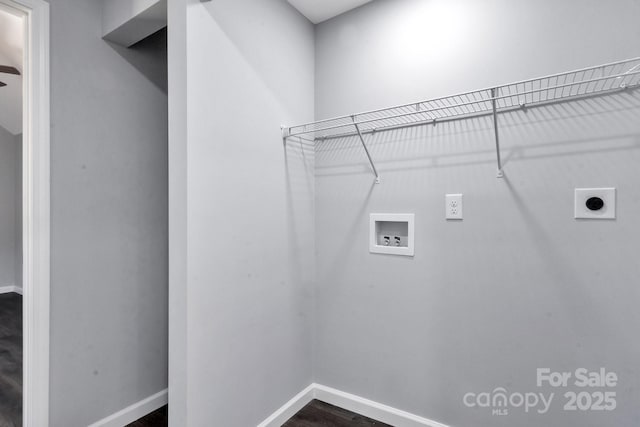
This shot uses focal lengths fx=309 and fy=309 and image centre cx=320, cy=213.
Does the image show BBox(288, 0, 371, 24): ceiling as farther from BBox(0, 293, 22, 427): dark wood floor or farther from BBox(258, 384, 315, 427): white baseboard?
BBox(0, 293, 22, 427): dark wood floor

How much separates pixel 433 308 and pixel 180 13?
172 cm

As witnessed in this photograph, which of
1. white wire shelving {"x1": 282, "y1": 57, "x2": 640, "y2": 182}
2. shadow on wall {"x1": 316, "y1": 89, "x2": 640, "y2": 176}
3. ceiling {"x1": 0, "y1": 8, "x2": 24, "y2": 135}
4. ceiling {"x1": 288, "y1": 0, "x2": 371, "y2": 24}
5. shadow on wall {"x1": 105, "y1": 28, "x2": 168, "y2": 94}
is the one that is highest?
ceiling {"x1": 288, "y1": 0, "x2": 371, "y2": 24}

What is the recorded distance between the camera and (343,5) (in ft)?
5.75

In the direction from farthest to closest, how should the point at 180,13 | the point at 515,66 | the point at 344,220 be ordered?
the point at 344,220
the point at 515,66
the point at 180,13

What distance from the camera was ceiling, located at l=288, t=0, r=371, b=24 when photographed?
1.73m

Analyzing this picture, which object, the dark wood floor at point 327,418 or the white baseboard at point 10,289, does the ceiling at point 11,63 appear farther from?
the dark wood floor at point 327,418

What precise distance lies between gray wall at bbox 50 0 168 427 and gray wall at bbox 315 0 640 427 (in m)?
0.99

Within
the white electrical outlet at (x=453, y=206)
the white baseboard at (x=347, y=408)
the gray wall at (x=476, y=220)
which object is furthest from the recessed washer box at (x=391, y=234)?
the white baseboard at (x=347, y=408)

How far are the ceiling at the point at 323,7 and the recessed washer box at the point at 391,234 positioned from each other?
3.91ft

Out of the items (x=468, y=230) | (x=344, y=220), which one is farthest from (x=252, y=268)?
(x=468, y=230)

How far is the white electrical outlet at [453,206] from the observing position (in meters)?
1.47

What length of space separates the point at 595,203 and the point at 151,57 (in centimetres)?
231

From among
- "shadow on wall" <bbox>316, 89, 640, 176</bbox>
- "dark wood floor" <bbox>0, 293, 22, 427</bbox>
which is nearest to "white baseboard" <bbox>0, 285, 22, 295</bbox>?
"dark wood floor" <bbox>0, 293, 22, 427</bbox>

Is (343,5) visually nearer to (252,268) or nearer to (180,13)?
(180,13)
